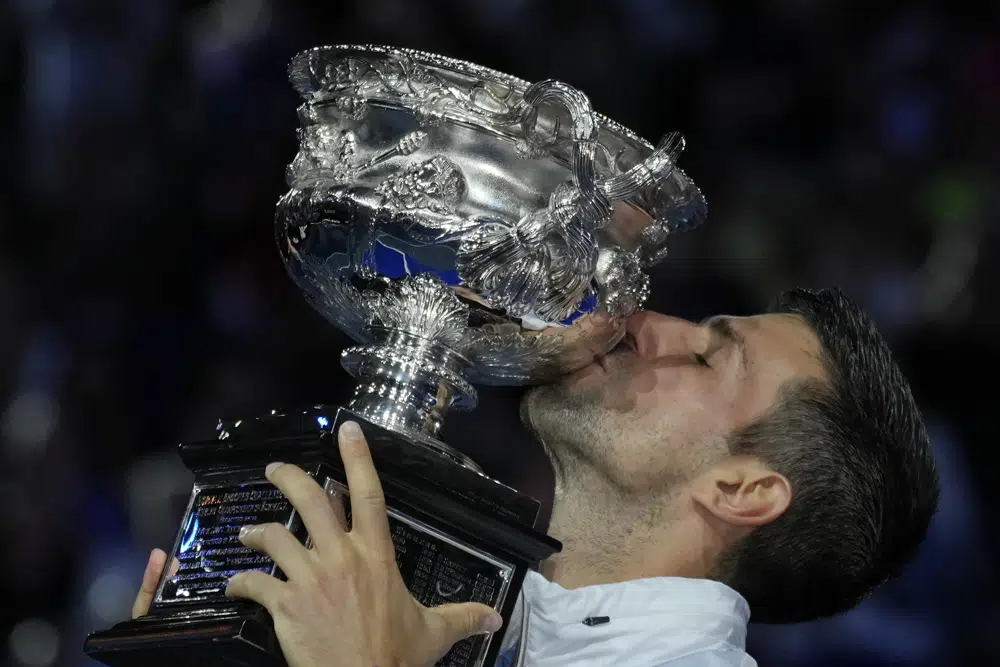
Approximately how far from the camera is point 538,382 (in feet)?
6.48

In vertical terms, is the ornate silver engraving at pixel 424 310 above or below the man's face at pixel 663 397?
below

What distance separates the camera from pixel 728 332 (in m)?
2.09

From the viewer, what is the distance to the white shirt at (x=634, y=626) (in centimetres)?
181

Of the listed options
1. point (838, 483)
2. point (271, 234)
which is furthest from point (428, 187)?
point (271, 234)

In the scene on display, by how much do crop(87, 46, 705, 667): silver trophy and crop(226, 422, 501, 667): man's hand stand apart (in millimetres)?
32

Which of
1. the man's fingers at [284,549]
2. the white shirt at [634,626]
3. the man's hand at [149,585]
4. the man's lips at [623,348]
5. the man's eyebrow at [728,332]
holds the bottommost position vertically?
the man's fingers at [284,549]

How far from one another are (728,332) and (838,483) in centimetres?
29

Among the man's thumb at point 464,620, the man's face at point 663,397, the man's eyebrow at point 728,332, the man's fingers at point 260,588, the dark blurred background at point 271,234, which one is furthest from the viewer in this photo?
the dark blurred background at point 271,234

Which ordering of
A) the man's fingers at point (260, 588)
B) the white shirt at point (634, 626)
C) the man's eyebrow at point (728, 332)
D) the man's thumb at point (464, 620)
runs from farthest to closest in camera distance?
1. the man's eyebrow at point (728, 332)
2. the white shirt at point (634, 626)
3. the man's thumb at point (464, 620)
4. the man's fingers at point (260, 588)

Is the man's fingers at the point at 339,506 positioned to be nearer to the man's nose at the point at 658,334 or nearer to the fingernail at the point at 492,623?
the fingernail at the point at 492,623

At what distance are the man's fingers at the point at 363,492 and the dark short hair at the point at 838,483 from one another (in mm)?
718

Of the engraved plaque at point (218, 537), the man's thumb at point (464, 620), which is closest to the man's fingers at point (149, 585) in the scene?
the engraved plaque at point (218, 537)

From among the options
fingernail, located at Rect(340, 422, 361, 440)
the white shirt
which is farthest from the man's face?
fingernail, located at Rect(340, 422, 361, 440)

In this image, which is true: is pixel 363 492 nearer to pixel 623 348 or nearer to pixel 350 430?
pixel 350 430
